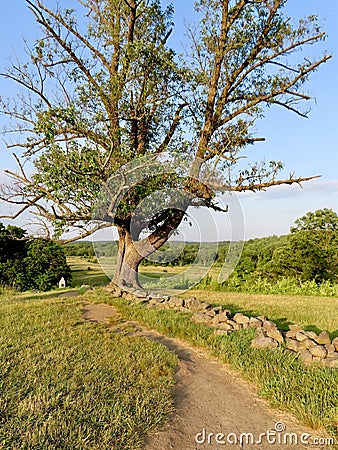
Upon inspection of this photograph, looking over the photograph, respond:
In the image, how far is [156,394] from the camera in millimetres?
3213

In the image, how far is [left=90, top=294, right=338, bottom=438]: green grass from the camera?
2928 mm

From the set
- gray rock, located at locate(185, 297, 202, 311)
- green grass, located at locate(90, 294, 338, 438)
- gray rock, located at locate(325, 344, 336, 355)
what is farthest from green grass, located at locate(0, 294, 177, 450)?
gray rock, located at locate(185, 297, 202, 311)

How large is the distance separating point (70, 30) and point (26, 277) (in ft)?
→ 37.6

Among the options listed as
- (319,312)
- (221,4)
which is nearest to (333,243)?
(319,312)

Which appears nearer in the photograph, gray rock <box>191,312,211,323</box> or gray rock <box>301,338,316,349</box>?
gray rock <box>301,338,316,349</box>

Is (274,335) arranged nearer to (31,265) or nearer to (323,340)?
(323,340)

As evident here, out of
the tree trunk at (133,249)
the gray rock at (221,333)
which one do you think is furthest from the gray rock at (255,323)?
the tree trunk at (133,249)

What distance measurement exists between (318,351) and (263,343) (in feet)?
2.14

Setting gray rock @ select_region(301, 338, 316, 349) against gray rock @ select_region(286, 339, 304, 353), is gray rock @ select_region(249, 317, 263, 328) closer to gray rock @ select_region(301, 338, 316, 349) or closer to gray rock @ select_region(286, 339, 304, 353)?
gray rock @ select_region(286, 339, 304, 353)

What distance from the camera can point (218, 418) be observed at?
2969 millimetres

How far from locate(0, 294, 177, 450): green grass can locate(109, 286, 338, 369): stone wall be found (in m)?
1.31

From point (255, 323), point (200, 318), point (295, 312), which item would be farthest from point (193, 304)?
point (295, 312)

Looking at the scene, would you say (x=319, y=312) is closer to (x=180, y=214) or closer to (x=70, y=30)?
(x=180, y=214)

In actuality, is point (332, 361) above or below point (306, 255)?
below
